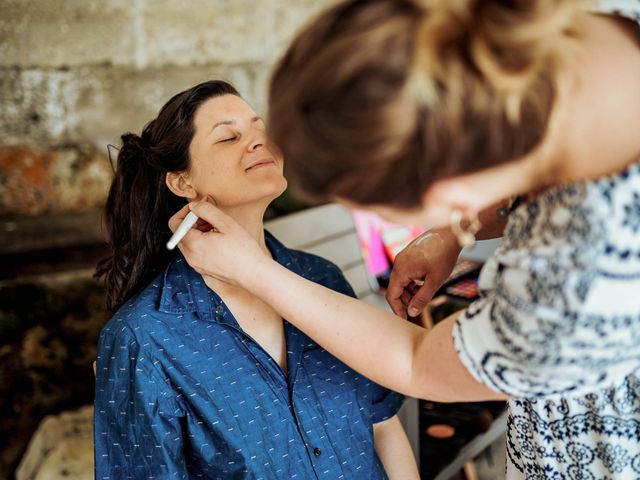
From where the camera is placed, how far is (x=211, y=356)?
54.0 inches

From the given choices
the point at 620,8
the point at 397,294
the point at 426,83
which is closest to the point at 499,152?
the point at 426,83

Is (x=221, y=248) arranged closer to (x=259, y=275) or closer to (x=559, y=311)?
(x=259, y=275)

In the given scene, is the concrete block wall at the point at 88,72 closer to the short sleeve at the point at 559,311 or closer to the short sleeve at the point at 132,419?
the short sleeve at the point at 132,419

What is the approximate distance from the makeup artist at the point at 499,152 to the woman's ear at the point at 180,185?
29.5 inches

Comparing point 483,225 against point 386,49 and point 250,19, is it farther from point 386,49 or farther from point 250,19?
point 250,19

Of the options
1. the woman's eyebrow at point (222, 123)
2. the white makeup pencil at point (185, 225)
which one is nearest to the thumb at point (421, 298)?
the white makeup pencil at point (185, 225)

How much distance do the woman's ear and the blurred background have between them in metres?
1.10

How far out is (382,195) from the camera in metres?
0.77

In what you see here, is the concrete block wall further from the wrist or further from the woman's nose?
the wrist

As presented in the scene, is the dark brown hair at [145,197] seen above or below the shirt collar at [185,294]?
above

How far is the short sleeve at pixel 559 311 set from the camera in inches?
30.5

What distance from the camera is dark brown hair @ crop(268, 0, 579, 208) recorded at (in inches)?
27.0

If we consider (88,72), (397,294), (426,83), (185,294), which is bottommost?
(397,294)

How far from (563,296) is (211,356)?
800 mm
